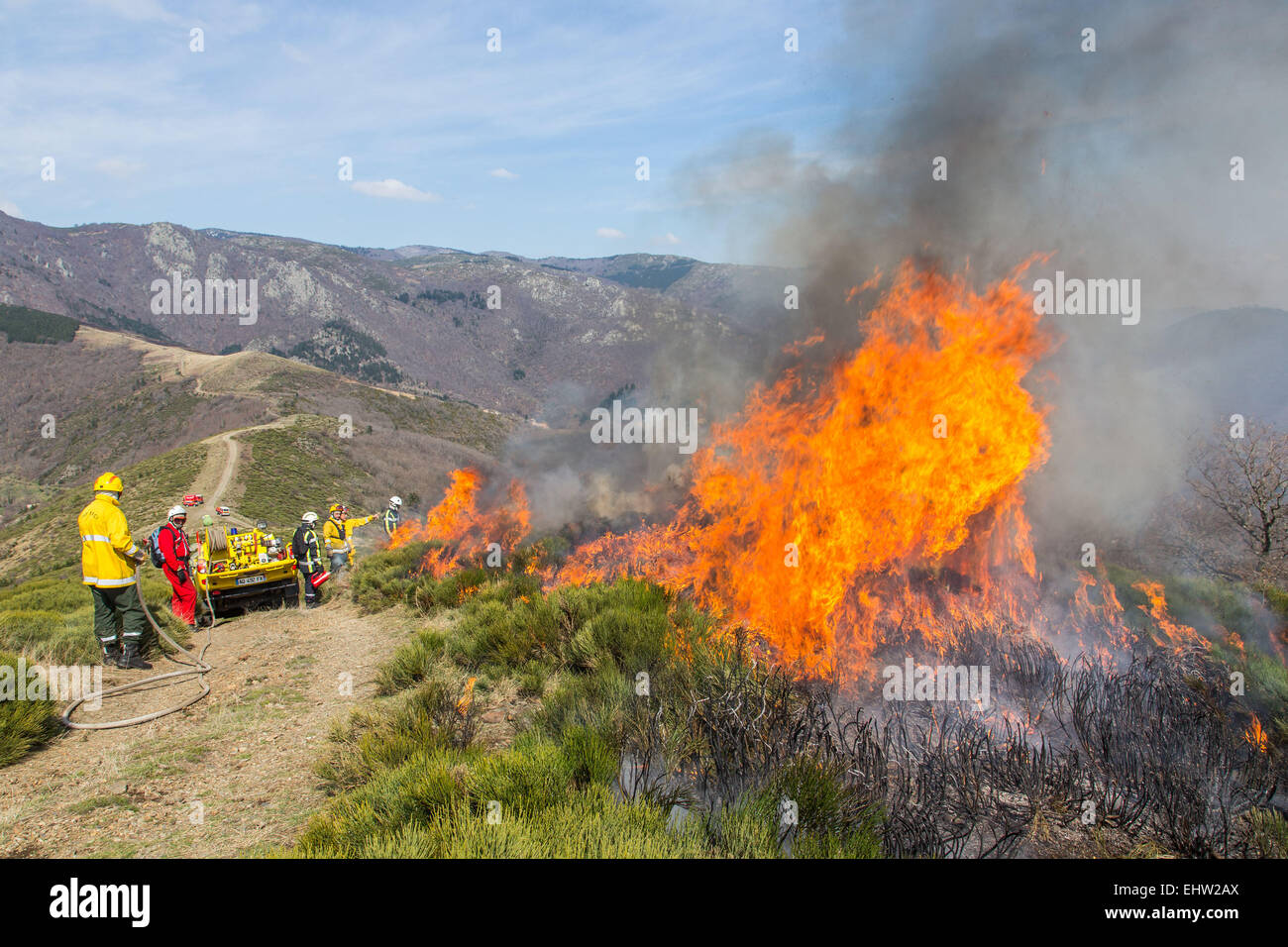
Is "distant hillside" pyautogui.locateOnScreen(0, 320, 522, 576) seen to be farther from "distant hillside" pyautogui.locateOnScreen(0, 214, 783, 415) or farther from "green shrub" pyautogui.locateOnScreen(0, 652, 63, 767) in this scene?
"distant hillside" pyautogui.locateOnScreen(0, 214, 783, 415)

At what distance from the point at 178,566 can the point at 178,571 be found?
0.33ft

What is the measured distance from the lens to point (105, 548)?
870cm

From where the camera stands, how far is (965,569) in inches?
372

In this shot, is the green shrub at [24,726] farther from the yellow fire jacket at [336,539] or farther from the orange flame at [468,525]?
the yellow fire jacket at [336,539]

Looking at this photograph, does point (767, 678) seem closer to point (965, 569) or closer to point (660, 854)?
point (660, 854)

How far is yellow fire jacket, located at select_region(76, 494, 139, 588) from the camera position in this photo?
8633 millimetres

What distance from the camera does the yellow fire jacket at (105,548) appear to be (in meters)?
8.63

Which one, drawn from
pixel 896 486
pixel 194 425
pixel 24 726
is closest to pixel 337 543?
pixel 24 726

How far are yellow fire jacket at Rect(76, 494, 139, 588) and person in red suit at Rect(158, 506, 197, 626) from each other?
122 inches

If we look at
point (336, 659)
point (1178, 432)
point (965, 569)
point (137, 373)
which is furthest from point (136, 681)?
point (137, 373)

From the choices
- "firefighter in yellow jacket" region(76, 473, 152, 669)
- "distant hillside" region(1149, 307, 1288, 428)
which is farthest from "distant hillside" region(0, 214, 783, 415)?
"firefighter in yellow jacket" region(76, 473, 152, 669)

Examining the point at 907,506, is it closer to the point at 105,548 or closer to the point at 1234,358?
the point at 105,548

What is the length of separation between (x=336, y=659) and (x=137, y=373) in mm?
97750

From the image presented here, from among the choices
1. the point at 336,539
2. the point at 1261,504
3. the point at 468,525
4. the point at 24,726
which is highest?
the point at 1261,504
